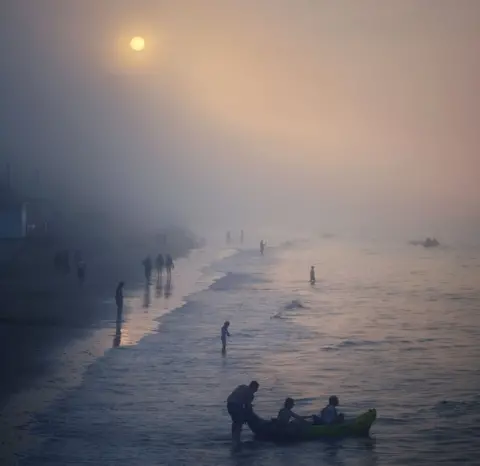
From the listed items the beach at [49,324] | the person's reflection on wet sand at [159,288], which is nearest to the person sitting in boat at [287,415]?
the beach at [49,324]

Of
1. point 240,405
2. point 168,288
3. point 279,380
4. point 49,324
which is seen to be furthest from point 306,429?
point 168,288

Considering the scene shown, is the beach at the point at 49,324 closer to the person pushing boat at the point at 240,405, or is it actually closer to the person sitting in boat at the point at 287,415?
the person pushing boat at the point at 240,405

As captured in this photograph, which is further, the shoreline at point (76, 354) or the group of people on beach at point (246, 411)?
the shoreline at point (76, 354)

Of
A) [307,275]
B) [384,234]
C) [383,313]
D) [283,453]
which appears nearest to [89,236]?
[307,275]

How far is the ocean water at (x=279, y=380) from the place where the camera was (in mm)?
10383

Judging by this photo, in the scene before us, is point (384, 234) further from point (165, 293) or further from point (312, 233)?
point (165, 293)

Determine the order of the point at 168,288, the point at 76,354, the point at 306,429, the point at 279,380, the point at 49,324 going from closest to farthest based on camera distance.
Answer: the point at 306,429 < the point at 279,380 < the point at 76,354 < the point at 49,324 < the point at 168,288

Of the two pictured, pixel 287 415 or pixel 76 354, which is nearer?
pixel 287 415

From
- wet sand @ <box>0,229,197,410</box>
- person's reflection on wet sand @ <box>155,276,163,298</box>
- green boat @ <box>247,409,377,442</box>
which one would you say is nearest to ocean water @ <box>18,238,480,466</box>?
green boat @ <box>247,409,377,442</box>

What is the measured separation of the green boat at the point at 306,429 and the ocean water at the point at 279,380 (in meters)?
0.16

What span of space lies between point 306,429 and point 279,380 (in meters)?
3.93

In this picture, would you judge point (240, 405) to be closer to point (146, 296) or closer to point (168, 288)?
point (146, 296)

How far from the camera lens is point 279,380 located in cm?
1488

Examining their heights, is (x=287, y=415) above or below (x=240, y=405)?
below
